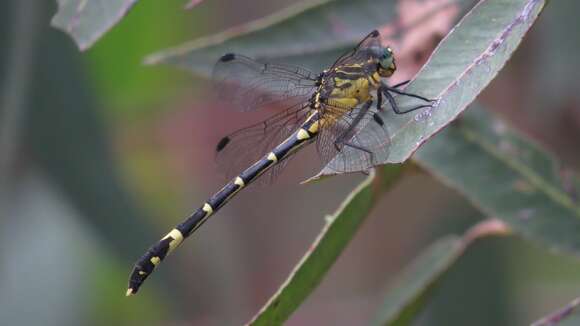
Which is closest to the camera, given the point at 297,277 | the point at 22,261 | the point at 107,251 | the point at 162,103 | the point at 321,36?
the point at 297,277

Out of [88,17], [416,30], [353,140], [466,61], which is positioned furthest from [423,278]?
[88,17]

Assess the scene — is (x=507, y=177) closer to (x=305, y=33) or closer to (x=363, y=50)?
(x=363, y=50)

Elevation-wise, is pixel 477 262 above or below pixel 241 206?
below

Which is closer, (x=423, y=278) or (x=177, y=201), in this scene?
(x=423, y=278)

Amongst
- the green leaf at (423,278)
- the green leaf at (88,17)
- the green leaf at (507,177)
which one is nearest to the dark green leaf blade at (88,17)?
the green leaf at (88,17)

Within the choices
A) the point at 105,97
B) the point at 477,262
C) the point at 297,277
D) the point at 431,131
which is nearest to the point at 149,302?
the point at 105,97

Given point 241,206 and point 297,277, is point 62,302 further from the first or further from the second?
point 297,277
